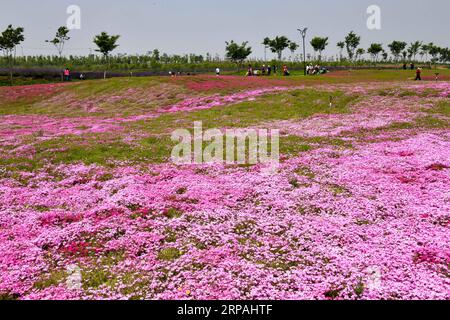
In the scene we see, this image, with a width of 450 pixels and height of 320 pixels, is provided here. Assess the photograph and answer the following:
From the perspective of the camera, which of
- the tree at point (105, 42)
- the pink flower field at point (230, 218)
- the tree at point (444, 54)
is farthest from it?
the tree at point (444, 54)

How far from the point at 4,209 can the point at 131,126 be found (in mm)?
22135

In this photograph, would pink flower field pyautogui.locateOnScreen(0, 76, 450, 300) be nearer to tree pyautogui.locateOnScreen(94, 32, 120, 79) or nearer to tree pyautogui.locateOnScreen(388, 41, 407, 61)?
tree pyautogui.locateOnScreen(94, 32, 120, 79)

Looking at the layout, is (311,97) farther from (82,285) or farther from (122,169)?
(82,285)

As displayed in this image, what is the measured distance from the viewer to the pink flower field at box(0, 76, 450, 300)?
33.4ft

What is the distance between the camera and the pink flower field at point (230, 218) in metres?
10.2

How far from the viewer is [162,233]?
13508mm

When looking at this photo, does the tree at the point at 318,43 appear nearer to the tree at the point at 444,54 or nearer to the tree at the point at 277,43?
the tree at the point at 277,43

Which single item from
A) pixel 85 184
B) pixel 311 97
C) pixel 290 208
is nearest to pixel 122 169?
pixel 85 184

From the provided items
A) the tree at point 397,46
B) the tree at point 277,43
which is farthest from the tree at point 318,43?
the tree at point 397,46

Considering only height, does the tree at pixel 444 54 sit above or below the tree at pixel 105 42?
above

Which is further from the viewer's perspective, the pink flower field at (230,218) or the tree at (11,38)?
the tree at (11,38)

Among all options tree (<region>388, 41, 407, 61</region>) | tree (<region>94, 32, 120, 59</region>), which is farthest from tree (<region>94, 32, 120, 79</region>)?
tree (<region>388, 41, 407, 61</region>)

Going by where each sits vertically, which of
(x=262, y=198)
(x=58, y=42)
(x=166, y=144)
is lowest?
(x=262, y=198)

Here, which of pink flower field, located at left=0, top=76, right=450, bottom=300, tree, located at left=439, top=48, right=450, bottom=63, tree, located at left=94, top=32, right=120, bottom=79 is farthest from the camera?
tree, located at left=439, top=48, right=450, bottom=63
